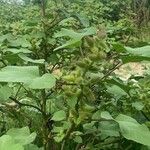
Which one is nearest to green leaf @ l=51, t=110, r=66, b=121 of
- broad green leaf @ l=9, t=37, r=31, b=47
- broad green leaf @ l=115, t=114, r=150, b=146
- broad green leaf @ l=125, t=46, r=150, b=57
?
broad green leaf @ l=115, t=114, r=150, b=146

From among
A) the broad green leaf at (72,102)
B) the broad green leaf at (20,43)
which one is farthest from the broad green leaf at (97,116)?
the broad green leaf at (20,43)

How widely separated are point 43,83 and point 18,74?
8cm

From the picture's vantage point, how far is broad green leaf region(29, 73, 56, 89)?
3.77 feet

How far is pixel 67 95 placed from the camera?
126 centimetres

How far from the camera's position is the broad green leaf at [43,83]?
1148 mm

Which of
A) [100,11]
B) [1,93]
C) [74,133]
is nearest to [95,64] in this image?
[74,133]

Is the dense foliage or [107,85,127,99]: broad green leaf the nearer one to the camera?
the dense foliage

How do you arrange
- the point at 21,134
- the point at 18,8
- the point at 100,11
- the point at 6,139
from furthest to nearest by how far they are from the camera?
the point at 18,8, the point at 100,11, the point at 21,134, the point at 6,139

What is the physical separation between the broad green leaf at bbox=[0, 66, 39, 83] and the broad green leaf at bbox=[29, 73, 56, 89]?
0.02 meters

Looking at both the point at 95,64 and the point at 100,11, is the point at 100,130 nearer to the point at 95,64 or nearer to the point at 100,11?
the point at 95,64

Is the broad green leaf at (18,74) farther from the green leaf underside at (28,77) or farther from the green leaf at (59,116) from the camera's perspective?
the green leaf at (59,116)

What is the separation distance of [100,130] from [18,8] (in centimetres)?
1199

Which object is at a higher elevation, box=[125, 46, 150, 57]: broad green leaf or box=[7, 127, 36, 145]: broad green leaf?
box=[125, 46, 150, 57]: broad green leaf

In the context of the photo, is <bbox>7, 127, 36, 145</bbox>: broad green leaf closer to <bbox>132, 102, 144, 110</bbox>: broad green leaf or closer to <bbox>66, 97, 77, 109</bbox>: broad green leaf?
<bbox>66, 97, 77, 109</bbox>: broad green leaf
